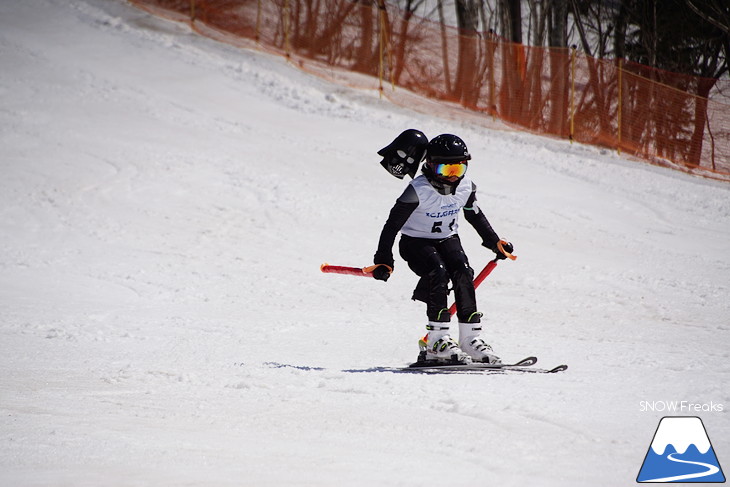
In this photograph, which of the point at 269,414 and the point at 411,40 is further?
the point at 411,40

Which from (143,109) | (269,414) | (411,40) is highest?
(411,40)

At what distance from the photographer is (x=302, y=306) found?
7.77 metres

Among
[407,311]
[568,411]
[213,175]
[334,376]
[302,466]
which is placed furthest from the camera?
[213,175]

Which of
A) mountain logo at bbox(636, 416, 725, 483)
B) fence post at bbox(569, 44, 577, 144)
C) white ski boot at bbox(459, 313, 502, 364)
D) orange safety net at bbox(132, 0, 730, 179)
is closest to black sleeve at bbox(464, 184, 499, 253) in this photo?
white ski boot at bbox(459, 313, 502, 364)

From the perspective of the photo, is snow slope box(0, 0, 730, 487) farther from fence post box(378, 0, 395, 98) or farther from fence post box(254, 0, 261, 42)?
fence post box(254, 0, 261, 42)

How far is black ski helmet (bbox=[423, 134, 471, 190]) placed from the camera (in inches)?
211

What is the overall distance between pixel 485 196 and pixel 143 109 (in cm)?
690

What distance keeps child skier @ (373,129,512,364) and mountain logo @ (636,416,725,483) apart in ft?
5.96

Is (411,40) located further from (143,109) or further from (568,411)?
(568,411)

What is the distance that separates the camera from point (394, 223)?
213 inches

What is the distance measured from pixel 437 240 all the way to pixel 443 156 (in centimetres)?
63

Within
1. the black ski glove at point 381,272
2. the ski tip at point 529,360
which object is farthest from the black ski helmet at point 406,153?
the ski tip at point 529,360

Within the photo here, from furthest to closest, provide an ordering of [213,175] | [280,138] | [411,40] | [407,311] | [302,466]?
[411,40]
[280,138]
[213,175]
[407,311]
[302,466]

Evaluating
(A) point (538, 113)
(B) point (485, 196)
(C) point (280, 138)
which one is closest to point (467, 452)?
(B) point (485, 196)
